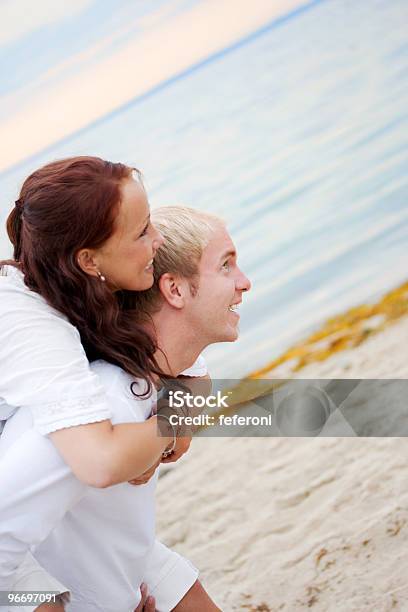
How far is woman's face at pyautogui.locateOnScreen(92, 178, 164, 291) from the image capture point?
2.02 meters

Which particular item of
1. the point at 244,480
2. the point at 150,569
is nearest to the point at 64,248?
the point at 150,569

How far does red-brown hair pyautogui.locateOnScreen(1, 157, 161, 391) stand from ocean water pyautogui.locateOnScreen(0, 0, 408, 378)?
0.67 ft

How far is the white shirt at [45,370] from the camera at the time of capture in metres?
1.80

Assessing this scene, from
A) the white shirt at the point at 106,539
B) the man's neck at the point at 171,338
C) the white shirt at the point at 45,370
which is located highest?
the white shirt at the point at 45,370

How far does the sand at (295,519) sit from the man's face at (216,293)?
1244 mm

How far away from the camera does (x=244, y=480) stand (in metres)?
4.59

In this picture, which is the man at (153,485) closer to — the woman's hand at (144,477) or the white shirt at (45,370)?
the woman's hand at (144,477)

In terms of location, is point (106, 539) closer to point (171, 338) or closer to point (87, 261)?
point (171, 338)

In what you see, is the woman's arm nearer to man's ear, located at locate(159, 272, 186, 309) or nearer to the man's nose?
man's ear, located at locate(159, 272, 186, 309)

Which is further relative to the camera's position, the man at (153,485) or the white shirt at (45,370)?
the man at (153,485)

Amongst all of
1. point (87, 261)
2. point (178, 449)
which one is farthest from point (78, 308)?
point (178, 449)

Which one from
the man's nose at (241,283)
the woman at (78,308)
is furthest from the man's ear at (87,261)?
the man's nose at (241,283)

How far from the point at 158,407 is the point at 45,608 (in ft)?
1.83

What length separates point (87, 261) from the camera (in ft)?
6.68
